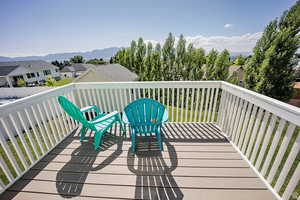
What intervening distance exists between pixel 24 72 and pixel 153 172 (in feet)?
107

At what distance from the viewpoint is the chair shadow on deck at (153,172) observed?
1.38 metres

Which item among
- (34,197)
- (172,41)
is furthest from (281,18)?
(34,197)

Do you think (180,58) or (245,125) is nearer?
(245,125)

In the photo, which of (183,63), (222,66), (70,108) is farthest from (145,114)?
(183,63)

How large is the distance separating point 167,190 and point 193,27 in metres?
8.83

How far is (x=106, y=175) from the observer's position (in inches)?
63.6

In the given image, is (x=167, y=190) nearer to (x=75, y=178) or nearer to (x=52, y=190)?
(x=75, y=178)

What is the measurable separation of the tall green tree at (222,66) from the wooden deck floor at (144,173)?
256 inches

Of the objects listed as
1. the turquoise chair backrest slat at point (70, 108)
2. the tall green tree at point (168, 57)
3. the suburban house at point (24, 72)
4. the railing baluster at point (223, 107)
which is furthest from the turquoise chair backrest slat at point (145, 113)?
the suburban house at point (24, 72)

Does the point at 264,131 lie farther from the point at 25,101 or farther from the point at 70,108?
the point at 25,101

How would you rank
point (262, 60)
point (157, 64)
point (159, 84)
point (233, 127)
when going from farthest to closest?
point (157, 64)
point (262, 60)
point (159, 84)
point (233, 127)

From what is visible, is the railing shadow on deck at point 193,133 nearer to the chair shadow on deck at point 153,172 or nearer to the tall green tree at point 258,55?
the chair shadow on deck at point 153,172

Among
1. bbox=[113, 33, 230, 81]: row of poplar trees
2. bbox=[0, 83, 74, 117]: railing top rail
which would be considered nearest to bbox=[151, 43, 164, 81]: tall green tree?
bbox=[113, 33, 230, 81]: row of poplar trees

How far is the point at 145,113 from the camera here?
72.4 inches
